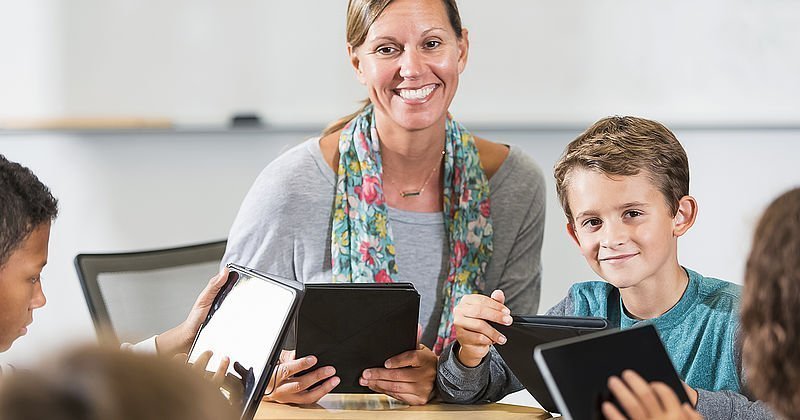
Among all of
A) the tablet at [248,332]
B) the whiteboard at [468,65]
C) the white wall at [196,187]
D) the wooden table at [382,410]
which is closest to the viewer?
the tablet at [248,332]

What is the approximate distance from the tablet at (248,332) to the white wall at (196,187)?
1.77 metres

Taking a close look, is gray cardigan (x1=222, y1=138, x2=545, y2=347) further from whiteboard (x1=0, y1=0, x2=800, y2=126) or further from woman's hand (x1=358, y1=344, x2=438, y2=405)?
whiteboard (x1=0, y1=0, x2=800, y2=126)

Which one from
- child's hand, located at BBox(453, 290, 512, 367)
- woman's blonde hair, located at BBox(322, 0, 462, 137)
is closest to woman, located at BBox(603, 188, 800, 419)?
child's hand, located at BBox(453, 290, 512, 367)

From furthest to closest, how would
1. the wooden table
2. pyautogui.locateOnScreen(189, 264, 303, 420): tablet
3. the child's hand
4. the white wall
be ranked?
the white wall, the wooden table, the child's hand, pyautogui.locateOnScreen(189, 264, 303, 420): tablet

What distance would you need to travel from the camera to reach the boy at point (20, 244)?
136 cm

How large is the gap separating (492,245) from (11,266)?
1026mm

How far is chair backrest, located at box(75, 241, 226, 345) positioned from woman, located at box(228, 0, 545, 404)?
287mm

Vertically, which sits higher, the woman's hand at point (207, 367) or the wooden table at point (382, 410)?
the woman's hand at point (207, 367)

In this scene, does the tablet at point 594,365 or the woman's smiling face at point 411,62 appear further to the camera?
the woman's smiling face at point 411,62

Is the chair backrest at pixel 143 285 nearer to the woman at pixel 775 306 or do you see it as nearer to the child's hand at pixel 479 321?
the child's hand at pixel 479 321

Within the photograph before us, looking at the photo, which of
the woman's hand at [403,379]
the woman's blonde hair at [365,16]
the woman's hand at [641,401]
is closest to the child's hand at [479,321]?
the woman's hand at [403,379]

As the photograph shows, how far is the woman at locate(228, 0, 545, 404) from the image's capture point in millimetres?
1974

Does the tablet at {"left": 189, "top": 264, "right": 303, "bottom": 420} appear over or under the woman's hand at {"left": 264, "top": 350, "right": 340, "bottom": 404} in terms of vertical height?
over

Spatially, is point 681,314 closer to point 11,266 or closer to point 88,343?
point 11,266
